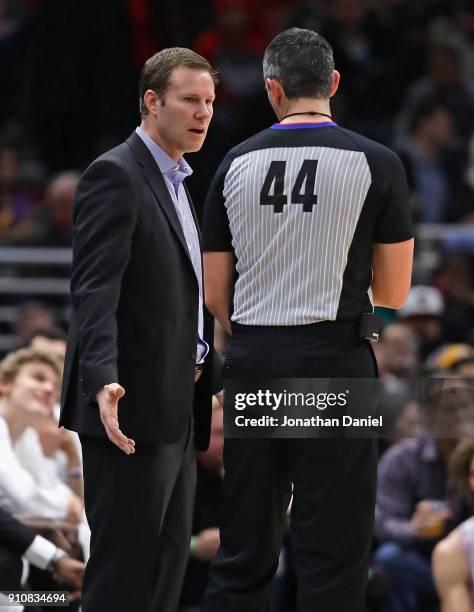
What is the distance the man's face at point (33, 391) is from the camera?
262 inches

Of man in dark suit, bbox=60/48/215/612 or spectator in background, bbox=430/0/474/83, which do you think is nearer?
man in dark suit, bbox=60/48/215/612

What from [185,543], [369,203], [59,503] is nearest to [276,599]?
[59,503]

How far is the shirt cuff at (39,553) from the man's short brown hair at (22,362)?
5.34 ft

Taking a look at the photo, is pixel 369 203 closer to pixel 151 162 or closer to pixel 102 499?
pixel 151 162

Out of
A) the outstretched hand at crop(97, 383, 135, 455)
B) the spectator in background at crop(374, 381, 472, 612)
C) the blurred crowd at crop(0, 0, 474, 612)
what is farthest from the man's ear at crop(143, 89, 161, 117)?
the blurred crowd at crop(0, 0, 474, 612)

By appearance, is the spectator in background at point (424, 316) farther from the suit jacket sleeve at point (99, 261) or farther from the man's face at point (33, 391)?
the suit jacket sleeve at point (99, 261)

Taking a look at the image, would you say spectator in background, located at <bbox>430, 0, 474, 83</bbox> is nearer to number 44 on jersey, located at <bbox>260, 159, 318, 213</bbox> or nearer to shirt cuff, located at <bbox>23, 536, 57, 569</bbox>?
shirt cuff, located at <bbox>23, 536, 57, 569</bbox>

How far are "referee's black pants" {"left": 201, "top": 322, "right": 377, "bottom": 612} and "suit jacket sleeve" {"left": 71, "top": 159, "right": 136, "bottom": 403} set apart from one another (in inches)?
19.8

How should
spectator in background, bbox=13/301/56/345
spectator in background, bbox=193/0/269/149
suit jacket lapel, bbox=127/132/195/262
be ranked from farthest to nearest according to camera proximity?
1. spectator in background, bbox=193/0/269/149
2. spectator in background, bbox=13/301/56/345
3. suit jacket lapel, bbox=127/132/195/262

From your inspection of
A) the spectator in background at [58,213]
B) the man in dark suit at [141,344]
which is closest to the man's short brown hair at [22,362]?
the man in dark suit at [141,344]

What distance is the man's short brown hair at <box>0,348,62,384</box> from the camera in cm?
682

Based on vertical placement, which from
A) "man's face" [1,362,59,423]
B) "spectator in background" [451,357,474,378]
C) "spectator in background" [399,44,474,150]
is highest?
"spectator in background" [399,44,474,150]

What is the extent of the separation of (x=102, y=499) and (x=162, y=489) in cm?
18

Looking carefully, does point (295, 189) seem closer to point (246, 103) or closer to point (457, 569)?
point (457, 569)
